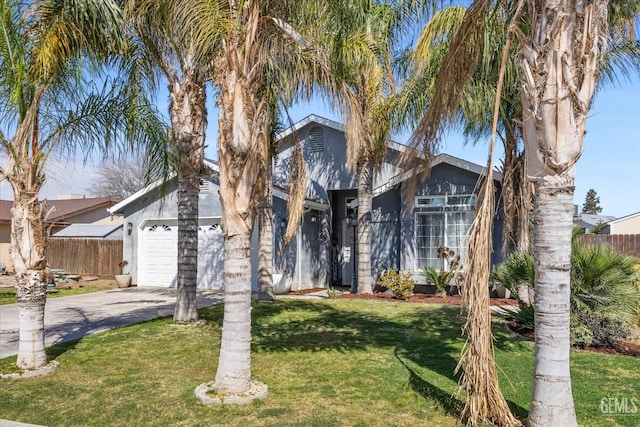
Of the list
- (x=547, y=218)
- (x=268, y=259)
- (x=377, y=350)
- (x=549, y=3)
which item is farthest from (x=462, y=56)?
(x=268, y=259)

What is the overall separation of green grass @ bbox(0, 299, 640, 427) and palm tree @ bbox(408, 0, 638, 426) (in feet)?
3.46

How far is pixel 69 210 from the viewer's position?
30.5m

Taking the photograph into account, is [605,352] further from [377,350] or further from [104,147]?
[104,147]

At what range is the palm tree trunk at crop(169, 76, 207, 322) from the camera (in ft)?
34.1

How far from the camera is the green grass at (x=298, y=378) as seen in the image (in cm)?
532

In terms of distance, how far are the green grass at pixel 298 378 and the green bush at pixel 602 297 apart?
0.61 metres

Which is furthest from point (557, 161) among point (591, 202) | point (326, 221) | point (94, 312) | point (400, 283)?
point (591, 202)

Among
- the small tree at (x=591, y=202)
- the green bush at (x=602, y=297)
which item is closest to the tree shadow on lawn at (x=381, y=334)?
the green bush at (x=602, y=297)

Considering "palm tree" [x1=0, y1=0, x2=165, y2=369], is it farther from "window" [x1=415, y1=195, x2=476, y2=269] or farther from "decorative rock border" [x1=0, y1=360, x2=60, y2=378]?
"window" [x1=415, y1=195, x2=476, y2=269]

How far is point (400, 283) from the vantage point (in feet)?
48.0

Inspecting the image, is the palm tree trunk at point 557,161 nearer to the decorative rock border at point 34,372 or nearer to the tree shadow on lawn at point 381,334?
the tree shadow on lawn at point 381,334

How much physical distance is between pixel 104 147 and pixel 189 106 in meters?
2.53

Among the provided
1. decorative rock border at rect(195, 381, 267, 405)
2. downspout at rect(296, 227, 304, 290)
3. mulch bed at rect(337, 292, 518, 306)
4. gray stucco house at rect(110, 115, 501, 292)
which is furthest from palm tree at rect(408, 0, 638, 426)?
downspout at rect(296, 227, 304, 290)
